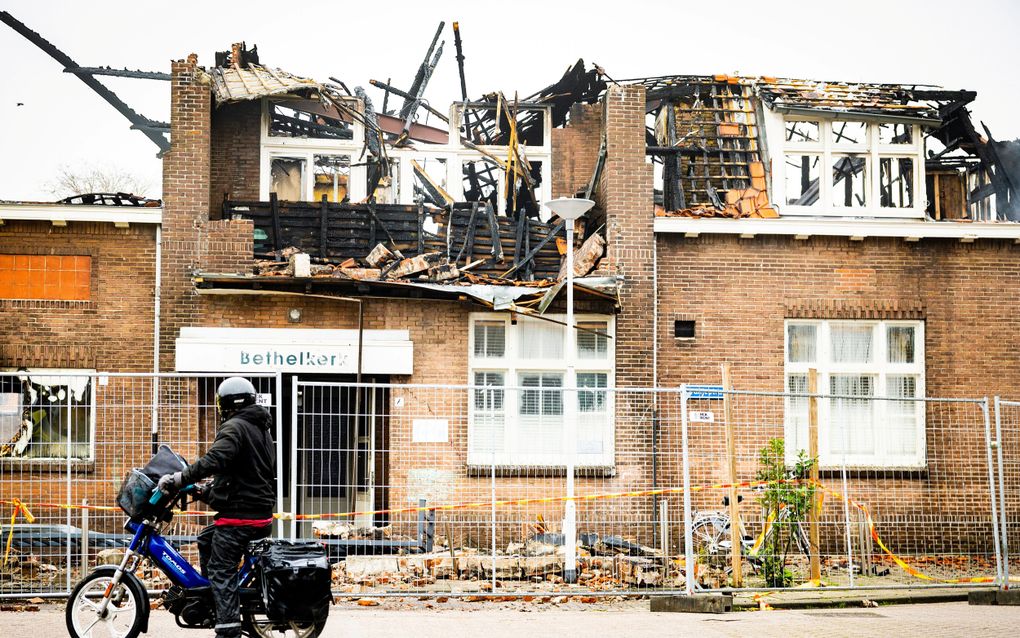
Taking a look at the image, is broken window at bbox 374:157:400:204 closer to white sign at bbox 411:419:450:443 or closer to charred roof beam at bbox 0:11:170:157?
charred roof beam at bbox 0:11:170:157

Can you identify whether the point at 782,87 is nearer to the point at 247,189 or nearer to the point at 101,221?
the point at 247,189

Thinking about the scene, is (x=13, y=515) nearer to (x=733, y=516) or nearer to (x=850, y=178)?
(x=733, y=516)

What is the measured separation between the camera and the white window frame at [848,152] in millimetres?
19359

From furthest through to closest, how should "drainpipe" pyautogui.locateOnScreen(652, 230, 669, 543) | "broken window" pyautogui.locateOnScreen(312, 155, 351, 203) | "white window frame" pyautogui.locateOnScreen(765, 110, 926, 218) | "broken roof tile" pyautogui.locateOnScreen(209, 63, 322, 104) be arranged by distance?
1. "broken window" pyautogui.locateOnScreen(312, 155, 351, 203)
2. "white window frame" pyautogui.locateOnScreen(765, 110, 926, 218)
3. "broken roof tile" pyautogui.locateOnScreen(209, 63, 322, 104)
4. "drainpipe" pyautogui.locateOnScreen(652, 230, 669, 543)

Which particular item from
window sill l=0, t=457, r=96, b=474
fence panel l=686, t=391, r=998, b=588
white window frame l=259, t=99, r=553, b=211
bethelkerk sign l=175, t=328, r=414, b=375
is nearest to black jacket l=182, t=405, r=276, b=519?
window sill l=0, t=457, r=96, b=474

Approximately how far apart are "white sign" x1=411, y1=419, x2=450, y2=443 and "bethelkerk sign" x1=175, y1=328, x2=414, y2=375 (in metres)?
1.96

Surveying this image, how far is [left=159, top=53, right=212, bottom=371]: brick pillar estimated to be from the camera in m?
17.1

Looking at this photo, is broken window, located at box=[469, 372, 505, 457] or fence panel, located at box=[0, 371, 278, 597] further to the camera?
broken window, located at box=[469, 372, 505, 457]

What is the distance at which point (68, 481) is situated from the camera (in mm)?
11344

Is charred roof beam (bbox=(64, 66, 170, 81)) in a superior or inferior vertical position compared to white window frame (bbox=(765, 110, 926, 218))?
superior

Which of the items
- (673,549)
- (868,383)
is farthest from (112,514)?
(868,383)

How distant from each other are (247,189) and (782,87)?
9560 millimetres

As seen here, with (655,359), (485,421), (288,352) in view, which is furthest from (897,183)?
(288,352)

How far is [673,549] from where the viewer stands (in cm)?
1386
